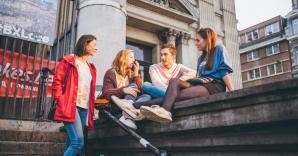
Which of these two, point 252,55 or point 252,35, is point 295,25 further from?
point 252,35

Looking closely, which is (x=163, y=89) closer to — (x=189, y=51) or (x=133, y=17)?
(x=133, y=17)

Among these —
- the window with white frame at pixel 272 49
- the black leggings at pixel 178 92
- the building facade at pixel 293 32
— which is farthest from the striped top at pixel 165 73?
the window with white frame at pixel 272 49

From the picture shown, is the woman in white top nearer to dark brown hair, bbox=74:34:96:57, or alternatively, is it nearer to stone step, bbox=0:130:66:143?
dark brown hair, bbox=74:34:96:57

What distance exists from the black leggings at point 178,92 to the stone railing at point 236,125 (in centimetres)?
13

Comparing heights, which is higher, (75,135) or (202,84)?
(202,84)

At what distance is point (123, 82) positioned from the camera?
4379 millimetres

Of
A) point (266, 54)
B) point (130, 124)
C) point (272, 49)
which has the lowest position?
point (130, 124)

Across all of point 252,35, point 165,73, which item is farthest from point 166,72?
point 252,35

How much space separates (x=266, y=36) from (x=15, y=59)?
120 ft

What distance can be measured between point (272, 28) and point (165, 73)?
128 feet

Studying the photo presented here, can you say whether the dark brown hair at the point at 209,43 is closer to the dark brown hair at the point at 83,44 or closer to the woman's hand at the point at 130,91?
the woman's hand at the point at 130,91

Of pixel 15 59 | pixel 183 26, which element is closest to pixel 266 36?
pixel 183 26

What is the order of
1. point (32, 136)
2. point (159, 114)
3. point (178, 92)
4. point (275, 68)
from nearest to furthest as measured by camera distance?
point (159, 114) → point (178, 92) → point (32, 136) → point (275, 68)

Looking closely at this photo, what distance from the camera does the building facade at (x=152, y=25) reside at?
23.7 feet
